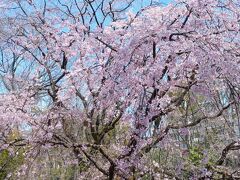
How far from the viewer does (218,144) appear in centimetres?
488

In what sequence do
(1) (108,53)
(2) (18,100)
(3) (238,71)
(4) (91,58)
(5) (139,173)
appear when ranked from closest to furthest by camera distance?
(3) (238,71), (5) (139,173), (1) (108,53), (4) (91,58), (2) (18,100)

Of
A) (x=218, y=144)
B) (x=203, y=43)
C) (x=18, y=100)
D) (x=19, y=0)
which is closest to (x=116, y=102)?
(x=203, y=43)

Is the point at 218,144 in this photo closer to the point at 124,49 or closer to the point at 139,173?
the point at 139,173

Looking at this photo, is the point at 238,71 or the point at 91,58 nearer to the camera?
the point at 238,71

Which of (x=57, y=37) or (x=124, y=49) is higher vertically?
(x=57, y=37)

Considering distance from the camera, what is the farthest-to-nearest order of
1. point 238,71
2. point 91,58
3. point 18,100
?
point 18,100 → point 91,58 → point 238,71

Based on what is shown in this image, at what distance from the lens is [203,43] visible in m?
2.99

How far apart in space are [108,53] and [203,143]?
5.61 ft

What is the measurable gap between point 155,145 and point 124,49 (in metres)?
1.07

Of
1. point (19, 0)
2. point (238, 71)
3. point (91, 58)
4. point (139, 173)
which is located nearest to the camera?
point (238, 71)

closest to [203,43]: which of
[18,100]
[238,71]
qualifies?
[238,71]

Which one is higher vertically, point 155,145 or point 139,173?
point 155,145

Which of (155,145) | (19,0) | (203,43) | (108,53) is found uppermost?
(19,0)

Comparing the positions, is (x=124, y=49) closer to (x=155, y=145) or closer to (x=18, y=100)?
(x=155, y=145)
